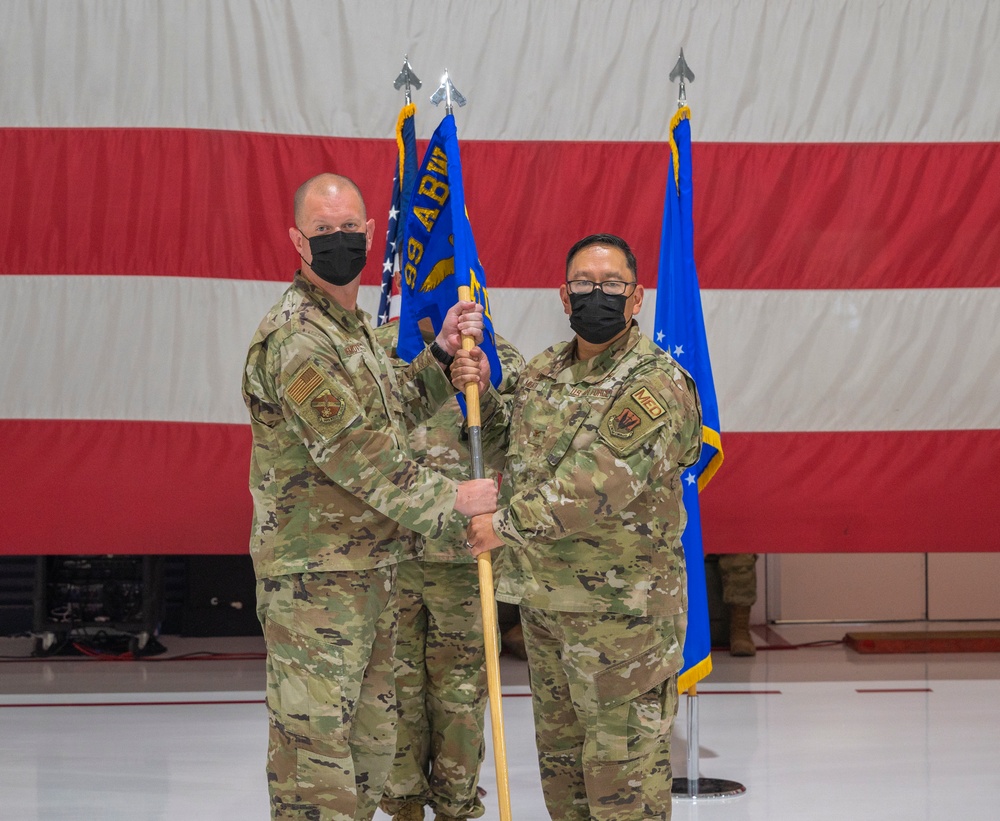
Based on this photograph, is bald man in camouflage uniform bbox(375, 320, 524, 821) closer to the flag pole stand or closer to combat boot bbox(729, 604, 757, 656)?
the flag pole stand

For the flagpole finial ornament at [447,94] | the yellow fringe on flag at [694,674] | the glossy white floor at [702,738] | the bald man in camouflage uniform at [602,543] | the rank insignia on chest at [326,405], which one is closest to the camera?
the rank insignia on chest at [326,405]

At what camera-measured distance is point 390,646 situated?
2467mm

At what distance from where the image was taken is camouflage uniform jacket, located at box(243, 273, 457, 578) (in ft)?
7.44

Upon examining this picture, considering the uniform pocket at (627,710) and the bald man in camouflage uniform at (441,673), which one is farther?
the bald man in camouflage uniform at (441,673)

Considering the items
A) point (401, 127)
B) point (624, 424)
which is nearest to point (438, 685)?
point (624, 424)

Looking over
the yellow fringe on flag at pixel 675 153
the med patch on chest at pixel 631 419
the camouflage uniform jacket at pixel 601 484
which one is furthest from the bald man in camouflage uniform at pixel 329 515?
the yellow fringe on flag at pixel 675 153

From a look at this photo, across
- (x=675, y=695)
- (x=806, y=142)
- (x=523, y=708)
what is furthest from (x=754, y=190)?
(x=675, y=695)

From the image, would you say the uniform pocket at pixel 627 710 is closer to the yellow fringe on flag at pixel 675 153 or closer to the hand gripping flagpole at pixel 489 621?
the hand gripping flagpole at pixel 489 621

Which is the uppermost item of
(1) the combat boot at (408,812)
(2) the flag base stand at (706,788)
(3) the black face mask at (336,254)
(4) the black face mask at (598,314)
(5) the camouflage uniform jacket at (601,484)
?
(3) the black face mask at (336,254)

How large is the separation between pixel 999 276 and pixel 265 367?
325cm

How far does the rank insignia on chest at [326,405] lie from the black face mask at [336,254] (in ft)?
0.93

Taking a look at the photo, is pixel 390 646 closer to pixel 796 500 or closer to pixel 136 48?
pixel 796 500

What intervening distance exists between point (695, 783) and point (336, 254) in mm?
2039

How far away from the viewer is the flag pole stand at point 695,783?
3.48 metres
